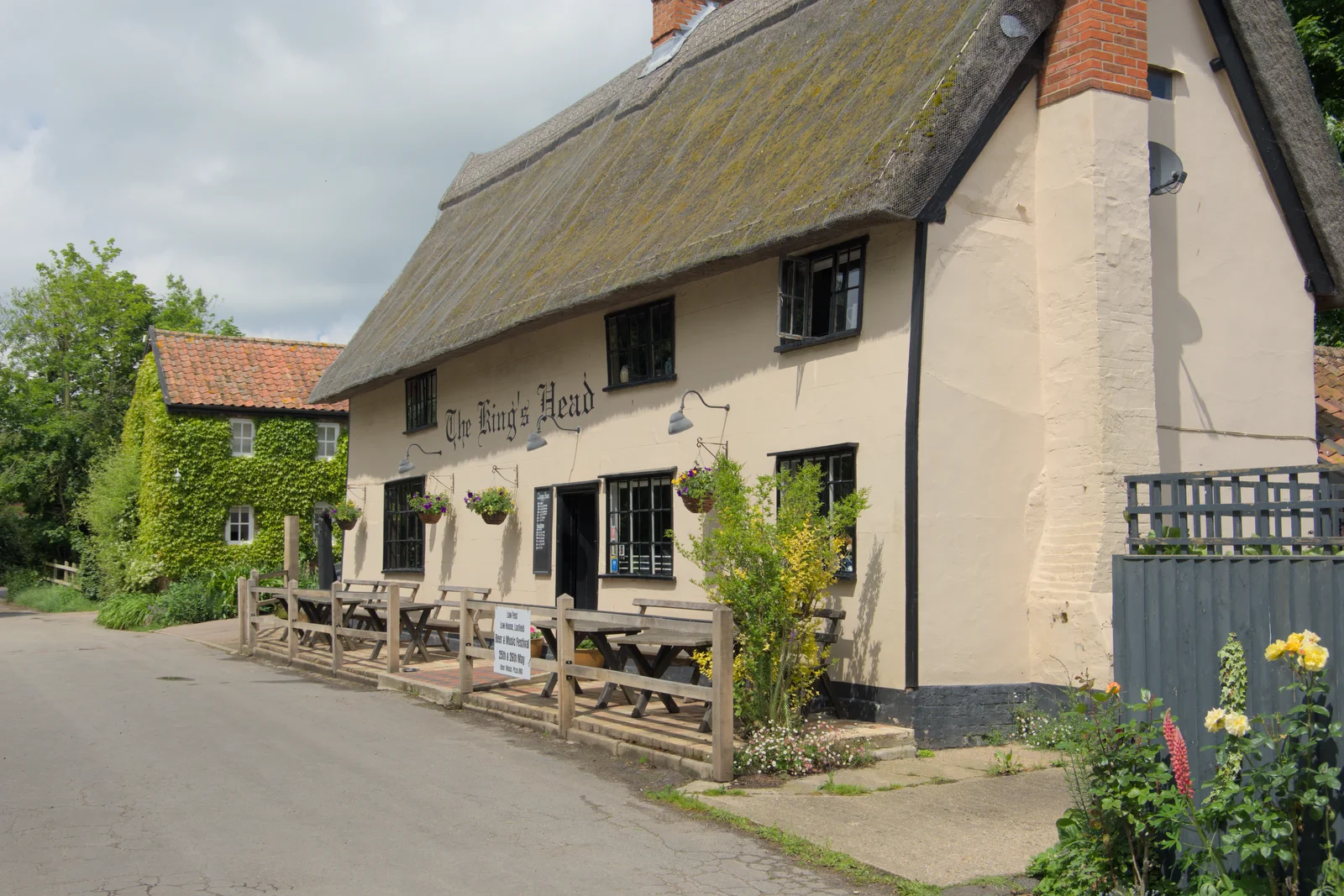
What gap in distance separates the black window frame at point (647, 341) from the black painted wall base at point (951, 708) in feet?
14.4

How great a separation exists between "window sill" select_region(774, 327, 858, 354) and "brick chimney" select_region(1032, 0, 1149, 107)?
9.03 feet

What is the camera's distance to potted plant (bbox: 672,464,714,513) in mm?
11195

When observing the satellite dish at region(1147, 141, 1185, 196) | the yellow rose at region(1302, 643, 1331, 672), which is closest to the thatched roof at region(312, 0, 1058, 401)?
the satellite dish at region(1147, 141, 1185, 196)

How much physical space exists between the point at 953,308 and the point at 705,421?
3154 millimetres

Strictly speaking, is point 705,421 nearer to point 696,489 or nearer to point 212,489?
point 696,489

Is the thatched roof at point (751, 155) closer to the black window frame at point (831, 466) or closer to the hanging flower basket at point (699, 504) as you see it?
the black window frame at point (831, 466)

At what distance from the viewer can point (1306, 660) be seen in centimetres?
470

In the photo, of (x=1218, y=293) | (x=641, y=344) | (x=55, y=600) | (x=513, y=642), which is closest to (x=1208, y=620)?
(x=513, y=642)

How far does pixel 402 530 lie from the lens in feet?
63.7

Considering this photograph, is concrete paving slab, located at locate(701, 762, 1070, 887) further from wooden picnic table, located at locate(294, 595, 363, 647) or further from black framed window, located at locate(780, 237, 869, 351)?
wooden picnic table, located at locate(294, 595, 363, 647)

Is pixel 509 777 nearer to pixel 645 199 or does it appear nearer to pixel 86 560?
pixel 645 199

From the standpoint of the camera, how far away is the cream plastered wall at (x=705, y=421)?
10.1m

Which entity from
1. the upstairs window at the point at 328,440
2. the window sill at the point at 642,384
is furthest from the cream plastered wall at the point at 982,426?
the upstairs window at the point at 328,440

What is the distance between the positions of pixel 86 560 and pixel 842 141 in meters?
29.6
